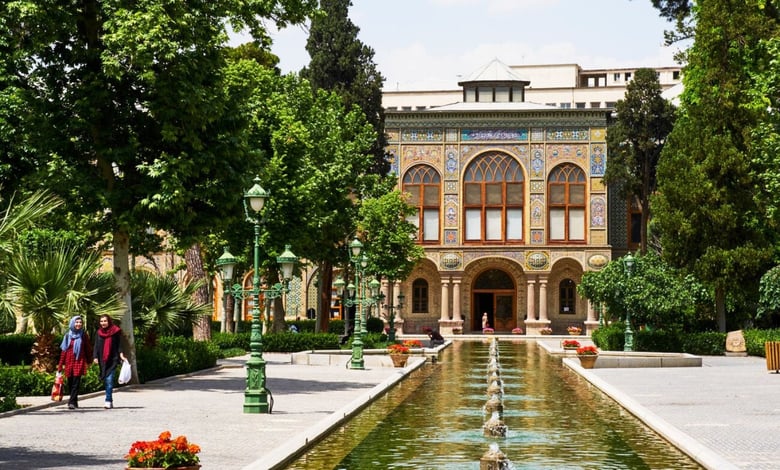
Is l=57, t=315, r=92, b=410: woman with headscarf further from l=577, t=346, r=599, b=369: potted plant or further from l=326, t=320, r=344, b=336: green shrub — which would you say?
l=326, t=320, r=344, b=336: green shrub

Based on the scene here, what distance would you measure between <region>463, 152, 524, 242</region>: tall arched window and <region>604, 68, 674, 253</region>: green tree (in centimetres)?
854

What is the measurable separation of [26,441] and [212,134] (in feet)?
38.5

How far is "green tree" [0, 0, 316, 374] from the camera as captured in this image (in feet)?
79.3

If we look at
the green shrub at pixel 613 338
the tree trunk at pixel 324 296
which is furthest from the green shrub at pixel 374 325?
the green shrub at pixel 613 338

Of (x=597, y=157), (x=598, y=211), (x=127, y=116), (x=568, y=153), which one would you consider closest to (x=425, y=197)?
(x=568, y=153)

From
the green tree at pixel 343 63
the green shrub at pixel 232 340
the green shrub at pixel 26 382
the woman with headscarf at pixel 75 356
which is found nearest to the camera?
the woman with headscarf at pixel 75 356

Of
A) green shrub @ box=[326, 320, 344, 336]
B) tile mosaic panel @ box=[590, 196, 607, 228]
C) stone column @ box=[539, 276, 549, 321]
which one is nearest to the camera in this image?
green shrub @ box=[326, 320, 344, 336]

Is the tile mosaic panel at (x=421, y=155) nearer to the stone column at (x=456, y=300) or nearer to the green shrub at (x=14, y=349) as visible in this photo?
the stone column at (x=456, y=300)

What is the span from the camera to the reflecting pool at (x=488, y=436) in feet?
45.6

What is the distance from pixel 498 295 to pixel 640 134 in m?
15.6

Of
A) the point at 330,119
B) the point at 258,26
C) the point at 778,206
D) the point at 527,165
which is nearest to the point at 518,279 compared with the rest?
the point at 527,165

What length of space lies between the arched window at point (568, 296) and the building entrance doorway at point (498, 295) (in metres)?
2.98

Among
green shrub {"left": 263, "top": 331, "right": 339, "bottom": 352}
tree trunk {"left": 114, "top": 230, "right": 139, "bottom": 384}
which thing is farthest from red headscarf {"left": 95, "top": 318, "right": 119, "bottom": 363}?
green shrub {"left": 263, "top": 331, "right": 339, "bottom": 352}

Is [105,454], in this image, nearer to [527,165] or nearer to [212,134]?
[212,134]
